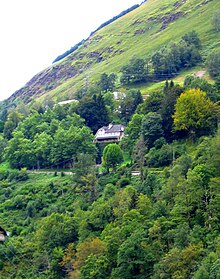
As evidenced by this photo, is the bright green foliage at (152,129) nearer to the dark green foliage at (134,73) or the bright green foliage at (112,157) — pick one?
the bright green foliage at (112,157)

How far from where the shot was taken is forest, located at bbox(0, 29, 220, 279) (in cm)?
3900

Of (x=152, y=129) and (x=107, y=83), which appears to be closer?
(x=152, y=129)

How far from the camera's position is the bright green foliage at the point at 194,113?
6106 cm

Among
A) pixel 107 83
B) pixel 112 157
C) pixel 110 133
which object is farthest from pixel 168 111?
pixel 107 83

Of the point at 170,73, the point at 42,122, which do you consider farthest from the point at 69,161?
the point at 170,73

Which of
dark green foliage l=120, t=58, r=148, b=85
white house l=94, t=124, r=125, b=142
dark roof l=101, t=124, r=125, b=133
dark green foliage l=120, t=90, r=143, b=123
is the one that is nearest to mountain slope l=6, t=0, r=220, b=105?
dark green foliage l=120, t=58, r=148, b=85

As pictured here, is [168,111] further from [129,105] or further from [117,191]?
[129,105]

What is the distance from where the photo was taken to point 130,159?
A: 68.8 metres

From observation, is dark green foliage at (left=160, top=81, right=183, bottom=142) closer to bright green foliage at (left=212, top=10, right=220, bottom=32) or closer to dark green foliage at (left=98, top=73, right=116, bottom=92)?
dark green foliage at (left=98, top=73, right=116, bottom=92)

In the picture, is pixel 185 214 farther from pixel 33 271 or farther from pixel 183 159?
pixel 33 271

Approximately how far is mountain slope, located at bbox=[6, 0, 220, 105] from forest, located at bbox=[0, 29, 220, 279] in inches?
2065

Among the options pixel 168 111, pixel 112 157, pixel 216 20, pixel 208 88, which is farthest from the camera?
pixel 216 20

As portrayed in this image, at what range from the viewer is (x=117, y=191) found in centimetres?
5272

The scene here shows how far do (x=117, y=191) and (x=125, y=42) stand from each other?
122 m
